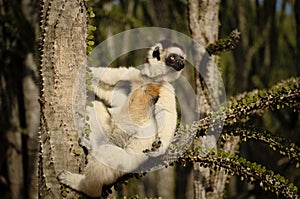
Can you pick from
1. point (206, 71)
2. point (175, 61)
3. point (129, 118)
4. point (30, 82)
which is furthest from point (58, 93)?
point (30, 82)

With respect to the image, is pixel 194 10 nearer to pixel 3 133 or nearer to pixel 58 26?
pixel 58 26

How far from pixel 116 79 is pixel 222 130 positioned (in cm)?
85

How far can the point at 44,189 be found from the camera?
2.49 m

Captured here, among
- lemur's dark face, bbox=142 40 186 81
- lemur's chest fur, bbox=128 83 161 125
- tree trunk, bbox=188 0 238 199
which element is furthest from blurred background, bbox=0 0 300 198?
lemur's chest fur, bbox=128 83 161 125

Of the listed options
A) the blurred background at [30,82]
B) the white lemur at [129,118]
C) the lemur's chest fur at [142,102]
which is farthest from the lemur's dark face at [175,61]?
the blurred background at [30,82]

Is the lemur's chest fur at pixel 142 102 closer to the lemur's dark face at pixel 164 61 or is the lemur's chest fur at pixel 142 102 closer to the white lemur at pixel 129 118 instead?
the white lemur at pixel 129 118

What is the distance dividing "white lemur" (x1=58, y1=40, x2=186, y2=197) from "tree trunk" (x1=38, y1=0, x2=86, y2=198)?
0.27 feet

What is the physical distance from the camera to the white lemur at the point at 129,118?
2547mm

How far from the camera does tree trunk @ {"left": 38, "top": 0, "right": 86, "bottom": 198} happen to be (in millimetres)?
2465

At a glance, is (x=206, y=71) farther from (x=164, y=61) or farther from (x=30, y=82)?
(x=30, y=82)

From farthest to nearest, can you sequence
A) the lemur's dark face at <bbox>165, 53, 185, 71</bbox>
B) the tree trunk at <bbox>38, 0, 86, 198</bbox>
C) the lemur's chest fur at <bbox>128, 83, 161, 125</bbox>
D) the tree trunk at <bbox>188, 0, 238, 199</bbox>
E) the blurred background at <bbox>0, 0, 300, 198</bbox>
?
the blurred background at <bbox>0, 0, 300, 198</bbox>
the tree trunk at <bbox>188, 0, 238, 199</bbox>
the lemur's dark face at <bbox>165, 53, 185, 71</bbox>
the lemur's chest fur at <bbox>128, 83, 161, 125</bbox>
the tree trunk at <bbox>38, 0, 86, 198</bbox>

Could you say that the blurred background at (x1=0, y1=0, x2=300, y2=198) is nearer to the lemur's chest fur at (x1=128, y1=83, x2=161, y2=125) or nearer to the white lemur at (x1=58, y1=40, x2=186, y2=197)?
the white lemur at (x1=58, y1=40, x2=186, y2=197)

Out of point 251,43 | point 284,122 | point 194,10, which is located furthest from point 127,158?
point 251,43

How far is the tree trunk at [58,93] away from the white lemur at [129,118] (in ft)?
0.27
